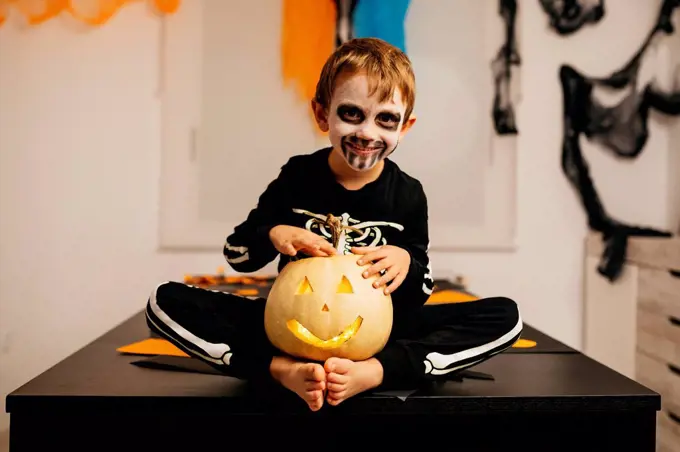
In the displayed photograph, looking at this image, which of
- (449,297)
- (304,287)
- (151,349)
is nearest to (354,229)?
(304,287)

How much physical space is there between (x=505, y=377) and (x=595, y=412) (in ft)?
0.42

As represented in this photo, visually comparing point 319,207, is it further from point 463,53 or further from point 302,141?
point 463,53

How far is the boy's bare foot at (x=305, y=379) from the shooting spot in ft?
2.37

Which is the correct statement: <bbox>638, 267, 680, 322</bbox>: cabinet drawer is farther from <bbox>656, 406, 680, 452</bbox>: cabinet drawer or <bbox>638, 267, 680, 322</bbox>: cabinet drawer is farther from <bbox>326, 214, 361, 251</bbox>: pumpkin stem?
<bbox>326, 214, 361, 251</bbox>: pumpkin stem

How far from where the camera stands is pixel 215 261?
1870 mm

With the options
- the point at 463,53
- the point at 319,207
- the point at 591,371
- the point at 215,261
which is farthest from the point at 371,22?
the point at 591,371

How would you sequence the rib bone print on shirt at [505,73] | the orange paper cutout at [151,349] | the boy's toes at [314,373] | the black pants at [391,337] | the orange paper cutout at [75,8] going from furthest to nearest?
the rib bone print on shirt at [505,73]
the orange paper cutout at [75,8]
the orange paper cutout at [151,349]
the black pants at [391,337]
the boy's toes at [314,373]

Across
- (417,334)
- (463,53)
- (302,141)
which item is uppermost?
(463,53)

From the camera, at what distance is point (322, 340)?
754mm

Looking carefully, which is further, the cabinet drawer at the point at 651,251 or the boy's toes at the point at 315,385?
the cabinet drawer at the point at 651,251

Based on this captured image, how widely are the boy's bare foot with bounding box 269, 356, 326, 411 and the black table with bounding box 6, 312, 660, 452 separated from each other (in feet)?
0.15

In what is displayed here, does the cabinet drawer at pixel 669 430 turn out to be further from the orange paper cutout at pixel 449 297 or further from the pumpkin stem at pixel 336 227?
the pumpkin stem at pixel 336 227

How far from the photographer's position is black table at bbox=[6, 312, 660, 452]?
30.4 inches

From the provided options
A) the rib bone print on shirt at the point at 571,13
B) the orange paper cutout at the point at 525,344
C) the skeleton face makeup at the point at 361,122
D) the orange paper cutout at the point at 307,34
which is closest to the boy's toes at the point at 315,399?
the skeleton face makeup at the point at 361,122
